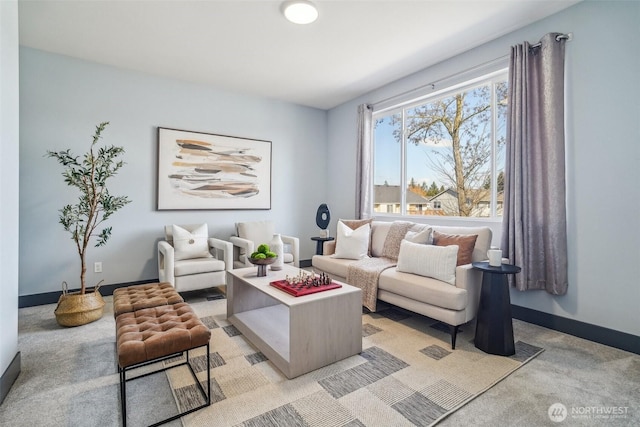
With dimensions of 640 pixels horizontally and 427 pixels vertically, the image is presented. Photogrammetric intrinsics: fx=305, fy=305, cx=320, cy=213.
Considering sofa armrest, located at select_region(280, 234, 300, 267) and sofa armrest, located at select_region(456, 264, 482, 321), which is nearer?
sofa armrest, located at select_region(456, 264, 482, 321)

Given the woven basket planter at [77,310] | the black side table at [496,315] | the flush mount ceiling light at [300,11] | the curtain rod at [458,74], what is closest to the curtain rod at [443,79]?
the curtain rod at [458,74]

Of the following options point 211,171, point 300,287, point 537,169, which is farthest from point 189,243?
point 537,169

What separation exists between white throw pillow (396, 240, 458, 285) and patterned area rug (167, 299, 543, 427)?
527 mm

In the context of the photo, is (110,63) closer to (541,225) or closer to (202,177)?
(202,177)

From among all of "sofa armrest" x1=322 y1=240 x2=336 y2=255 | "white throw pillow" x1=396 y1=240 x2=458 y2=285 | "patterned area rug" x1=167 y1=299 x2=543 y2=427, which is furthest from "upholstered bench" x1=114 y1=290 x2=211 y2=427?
"sofa armrest" x1=322 y1=240 x2=336 y2=255

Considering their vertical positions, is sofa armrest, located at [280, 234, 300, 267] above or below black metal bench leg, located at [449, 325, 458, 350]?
above

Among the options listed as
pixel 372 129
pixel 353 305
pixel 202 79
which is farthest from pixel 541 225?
pixel 202 79

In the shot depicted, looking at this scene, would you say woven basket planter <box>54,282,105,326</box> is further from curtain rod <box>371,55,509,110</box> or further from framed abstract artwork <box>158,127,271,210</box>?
curtain rod <box>371,55,509,110</box>

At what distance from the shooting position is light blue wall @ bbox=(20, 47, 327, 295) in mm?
3318

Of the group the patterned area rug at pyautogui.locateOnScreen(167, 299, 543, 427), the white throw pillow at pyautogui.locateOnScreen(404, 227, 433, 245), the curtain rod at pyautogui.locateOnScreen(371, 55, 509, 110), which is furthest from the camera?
the curtain rod at pyautogui.locateOnScreen(371, 55, 509, 110)

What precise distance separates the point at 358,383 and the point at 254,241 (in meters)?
2.79

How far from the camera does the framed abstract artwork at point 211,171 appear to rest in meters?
4.05

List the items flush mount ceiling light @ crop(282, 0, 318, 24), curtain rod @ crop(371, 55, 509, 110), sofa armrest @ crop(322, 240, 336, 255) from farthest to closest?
sofa armrest @ crop(322, 240, 336, 255) < curtain rod @ crop(371, 55, 509, 110) < flush mount ceiling light @ crop(282, 0, 318, 24)

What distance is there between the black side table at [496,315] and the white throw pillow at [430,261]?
22 cm
